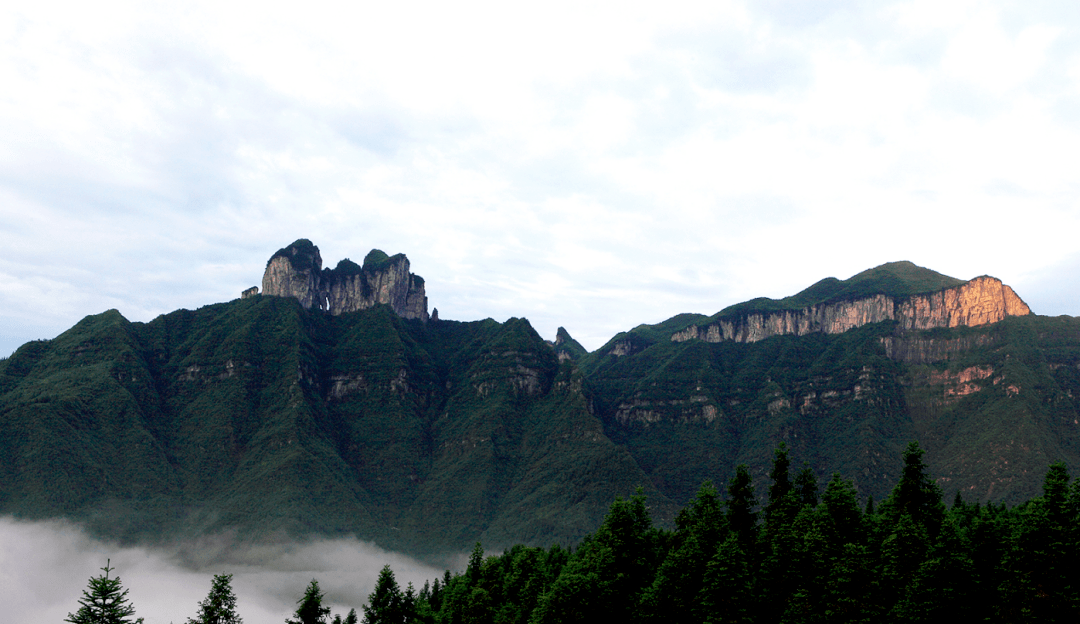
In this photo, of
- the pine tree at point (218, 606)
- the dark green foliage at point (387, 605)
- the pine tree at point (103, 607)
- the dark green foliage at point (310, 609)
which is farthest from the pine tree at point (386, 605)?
the pine tree at point (103, 607)

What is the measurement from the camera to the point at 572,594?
71062mm

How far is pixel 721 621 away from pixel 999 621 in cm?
2065

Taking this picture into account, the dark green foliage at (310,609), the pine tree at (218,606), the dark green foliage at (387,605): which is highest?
the pine tree at (218,606)

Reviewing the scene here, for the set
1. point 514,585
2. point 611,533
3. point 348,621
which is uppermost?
point 611,533

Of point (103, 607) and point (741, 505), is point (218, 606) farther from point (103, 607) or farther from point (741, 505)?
point (741, 505)

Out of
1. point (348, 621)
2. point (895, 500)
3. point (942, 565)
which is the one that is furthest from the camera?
point (348, 621)

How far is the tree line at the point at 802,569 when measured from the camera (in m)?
58.1

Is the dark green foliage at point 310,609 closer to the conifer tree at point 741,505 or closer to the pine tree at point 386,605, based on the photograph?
the pine tree at point 386,605

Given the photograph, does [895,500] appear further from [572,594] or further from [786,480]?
[572,594]

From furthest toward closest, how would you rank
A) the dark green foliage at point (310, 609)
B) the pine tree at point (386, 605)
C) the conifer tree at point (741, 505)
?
the pine tree at point (386, 605) → the conifer tree at point (741, 505) → the dark green foliage at point (310, 609)

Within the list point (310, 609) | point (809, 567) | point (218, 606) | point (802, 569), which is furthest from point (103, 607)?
point (809, 567)

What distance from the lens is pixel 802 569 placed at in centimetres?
6956

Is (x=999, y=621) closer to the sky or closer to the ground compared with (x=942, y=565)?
closer to the ground

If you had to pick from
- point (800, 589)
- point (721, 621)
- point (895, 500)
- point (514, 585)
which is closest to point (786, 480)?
point (895, 500)
